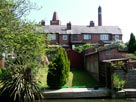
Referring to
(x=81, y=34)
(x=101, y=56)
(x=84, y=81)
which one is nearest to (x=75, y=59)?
(x=101, y=56)

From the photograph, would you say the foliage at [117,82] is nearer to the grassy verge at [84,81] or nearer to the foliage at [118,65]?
the foliage at [118,65]

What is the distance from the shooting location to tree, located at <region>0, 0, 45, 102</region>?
15867 millimetres

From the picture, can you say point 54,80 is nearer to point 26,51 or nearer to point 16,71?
point 16,71

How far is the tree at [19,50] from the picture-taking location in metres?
15.9

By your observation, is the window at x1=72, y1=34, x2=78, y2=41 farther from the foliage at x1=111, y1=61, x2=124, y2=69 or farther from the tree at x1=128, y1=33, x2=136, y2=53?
the foliage at x1=111, y1=61, x2=124, y2=69

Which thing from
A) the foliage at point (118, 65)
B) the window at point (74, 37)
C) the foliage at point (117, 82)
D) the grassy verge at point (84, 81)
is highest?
the window at point (74, 37)

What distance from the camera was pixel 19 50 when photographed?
17.0 meters

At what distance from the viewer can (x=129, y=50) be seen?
38125mm

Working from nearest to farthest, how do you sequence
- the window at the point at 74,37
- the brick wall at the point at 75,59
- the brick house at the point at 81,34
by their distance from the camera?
the brick wall at the point at 75,59, the brick house at the point at 81,34, the window at the point at 74,37

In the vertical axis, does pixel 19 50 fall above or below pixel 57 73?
above

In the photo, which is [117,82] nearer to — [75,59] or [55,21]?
[75,59]

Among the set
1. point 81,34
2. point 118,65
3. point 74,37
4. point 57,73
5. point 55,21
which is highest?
point 55,21

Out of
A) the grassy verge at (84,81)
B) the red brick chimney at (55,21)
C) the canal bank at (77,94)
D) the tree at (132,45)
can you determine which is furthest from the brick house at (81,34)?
the canal bank at (77,94)

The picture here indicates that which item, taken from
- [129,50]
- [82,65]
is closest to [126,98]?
[129,50]
